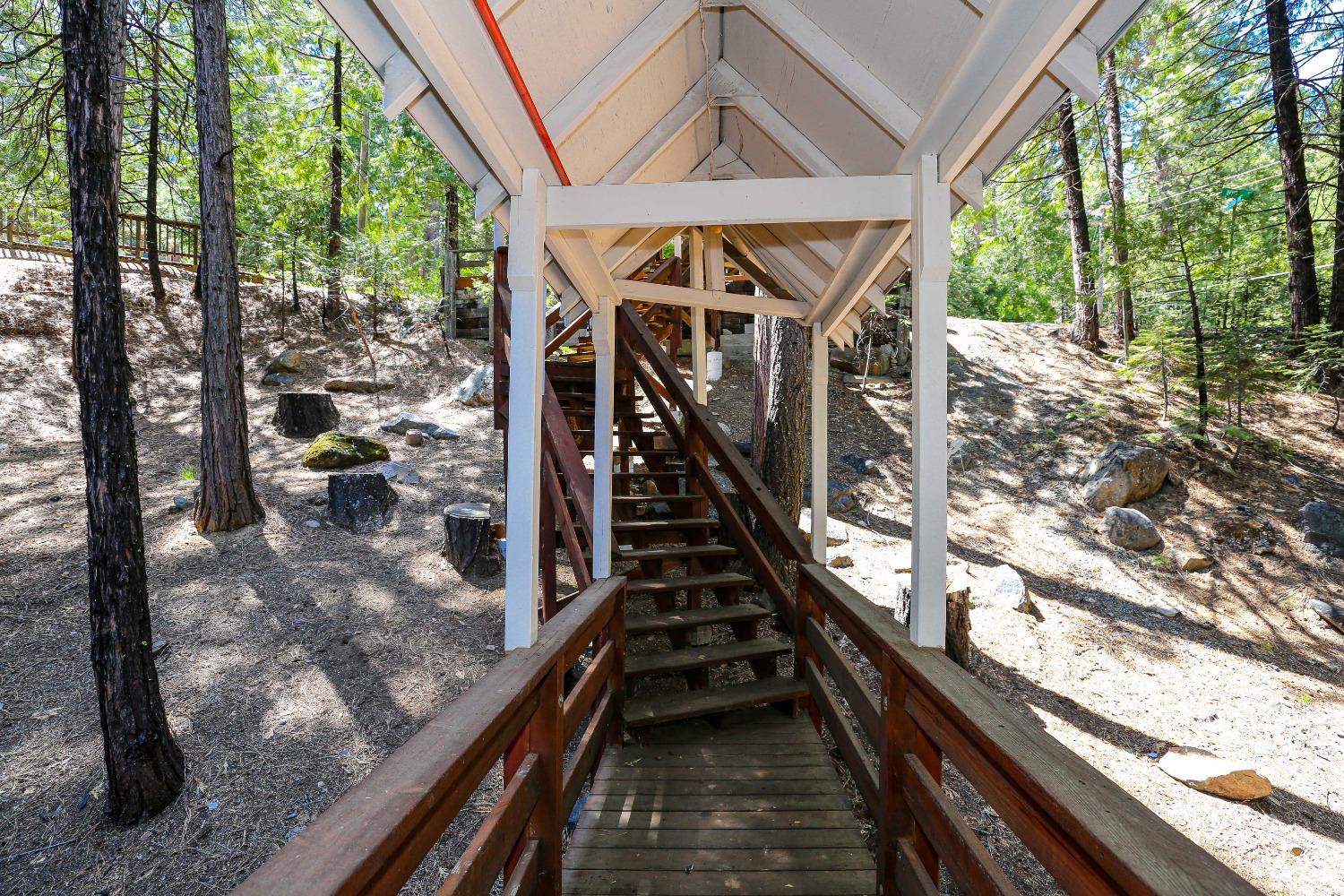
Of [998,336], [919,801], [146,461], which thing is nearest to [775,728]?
[919,801]

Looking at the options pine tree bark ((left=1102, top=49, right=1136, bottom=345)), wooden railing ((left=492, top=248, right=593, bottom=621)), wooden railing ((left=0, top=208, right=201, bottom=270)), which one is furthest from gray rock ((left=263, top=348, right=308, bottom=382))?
pine tree bark ((left=1102, top=49, right=1136, bottom=345))

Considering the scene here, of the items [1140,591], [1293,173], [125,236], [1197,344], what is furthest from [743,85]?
[125,236]

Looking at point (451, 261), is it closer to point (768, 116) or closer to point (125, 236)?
point (125, 236)

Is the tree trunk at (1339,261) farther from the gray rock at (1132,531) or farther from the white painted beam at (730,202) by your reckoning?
the white painted beam at (730,202)

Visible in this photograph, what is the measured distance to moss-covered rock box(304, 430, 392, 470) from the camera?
7.54 meters

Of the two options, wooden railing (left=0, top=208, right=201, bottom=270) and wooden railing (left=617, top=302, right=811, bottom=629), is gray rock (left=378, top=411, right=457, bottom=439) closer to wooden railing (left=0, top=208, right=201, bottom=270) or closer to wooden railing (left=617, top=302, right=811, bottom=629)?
wooden railing (left=617, top=302, right=811, bottom=629)

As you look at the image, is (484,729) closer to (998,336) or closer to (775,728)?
(775,728)

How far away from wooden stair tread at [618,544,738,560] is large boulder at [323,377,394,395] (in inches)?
295

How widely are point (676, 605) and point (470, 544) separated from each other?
2019 millimetres

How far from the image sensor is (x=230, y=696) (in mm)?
4102

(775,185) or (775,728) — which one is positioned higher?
(775,185)

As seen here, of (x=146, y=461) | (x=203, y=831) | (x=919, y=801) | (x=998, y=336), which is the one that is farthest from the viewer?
(x=998, y=336)

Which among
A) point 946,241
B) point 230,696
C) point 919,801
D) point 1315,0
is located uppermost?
point 1315,0

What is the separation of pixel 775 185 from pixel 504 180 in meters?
0.95
